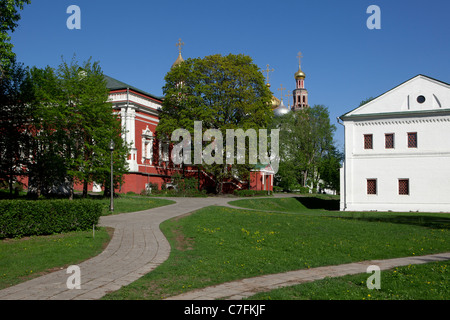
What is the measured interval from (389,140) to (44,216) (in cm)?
2519

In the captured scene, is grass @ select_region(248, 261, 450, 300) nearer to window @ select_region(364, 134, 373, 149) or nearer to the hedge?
the hedge

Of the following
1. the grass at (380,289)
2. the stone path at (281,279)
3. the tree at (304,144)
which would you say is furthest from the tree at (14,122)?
the tree at (304,144)

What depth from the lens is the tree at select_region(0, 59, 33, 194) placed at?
23875mm

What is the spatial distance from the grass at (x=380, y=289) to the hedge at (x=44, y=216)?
9661 millimetres

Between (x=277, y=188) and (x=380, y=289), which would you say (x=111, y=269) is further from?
(x=277, y=188)

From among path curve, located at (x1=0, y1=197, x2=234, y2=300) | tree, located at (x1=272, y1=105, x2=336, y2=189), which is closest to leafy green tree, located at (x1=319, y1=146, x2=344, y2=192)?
tree, located at (x1=272, y1=105, x2=336, y2=189)

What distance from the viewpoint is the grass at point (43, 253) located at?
8.37 m

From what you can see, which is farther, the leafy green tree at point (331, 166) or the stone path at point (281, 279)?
the leafy green tree at point (331, 166)

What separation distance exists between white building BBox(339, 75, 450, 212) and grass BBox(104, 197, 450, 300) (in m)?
13.8

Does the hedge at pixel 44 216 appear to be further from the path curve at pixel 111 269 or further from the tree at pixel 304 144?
the tree at pixel 304 144
